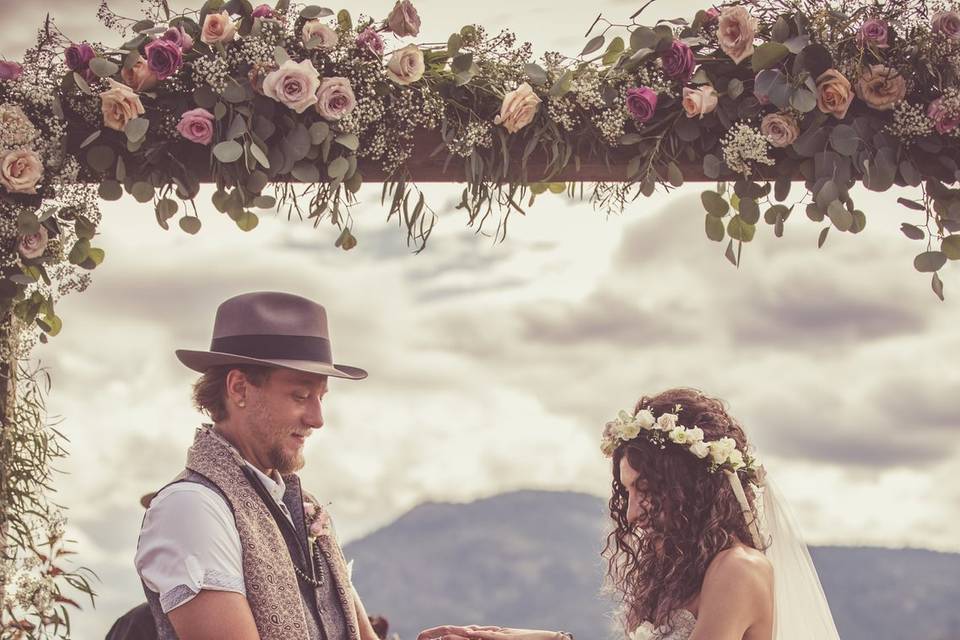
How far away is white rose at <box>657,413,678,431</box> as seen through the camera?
3.58 meters

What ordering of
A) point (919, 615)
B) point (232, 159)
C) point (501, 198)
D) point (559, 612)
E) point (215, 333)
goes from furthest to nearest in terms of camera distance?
point (559, 612), point (919, 615), point (501, 198), point (232, 159), point (215, 333)

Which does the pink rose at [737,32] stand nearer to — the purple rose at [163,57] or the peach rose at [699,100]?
the peach rose at [699,100]

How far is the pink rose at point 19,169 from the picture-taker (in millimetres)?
3471

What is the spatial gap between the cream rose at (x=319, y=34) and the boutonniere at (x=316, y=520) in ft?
4.66

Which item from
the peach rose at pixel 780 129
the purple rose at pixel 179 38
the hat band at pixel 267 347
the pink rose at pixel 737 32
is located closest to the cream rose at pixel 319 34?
the purple rose at pixel 179 38

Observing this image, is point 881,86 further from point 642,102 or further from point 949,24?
point 642,102

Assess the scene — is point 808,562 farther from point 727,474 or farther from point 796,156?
point 796,156

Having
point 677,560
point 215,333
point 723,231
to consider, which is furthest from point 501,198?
point 677,560

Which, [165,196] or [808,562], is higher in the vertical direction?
[165,196]

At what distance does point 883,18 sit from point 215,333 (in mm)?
2292

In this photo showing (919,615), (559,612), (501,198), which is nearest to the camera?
(501,198)

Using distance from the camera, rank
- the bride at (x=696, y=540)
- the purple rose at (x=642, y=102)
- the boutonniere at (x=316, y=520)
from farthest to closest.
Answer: the purple rose at (x=642, y=102), the bride at (x=696, y=540), the boutonniere at (x=316, y=520)

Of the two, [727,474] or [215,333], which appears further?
[727,474]

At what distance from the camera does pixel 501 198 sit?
11.9 feet
